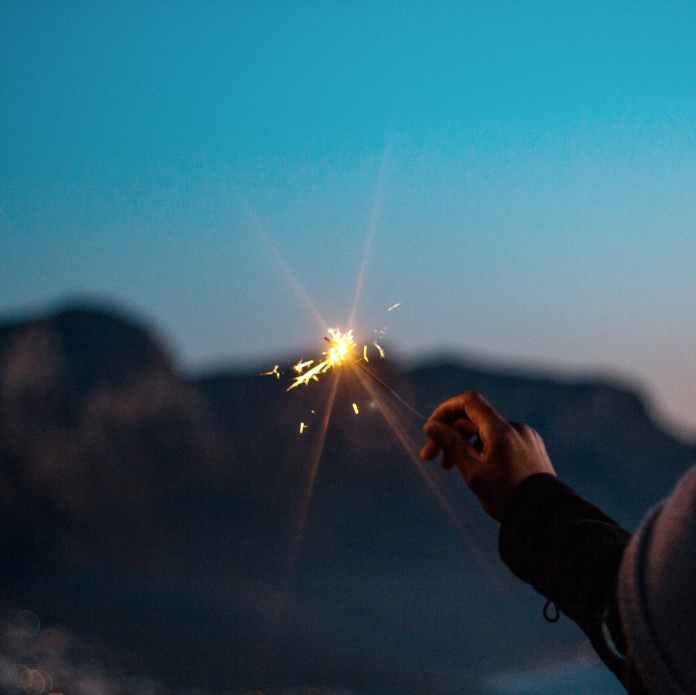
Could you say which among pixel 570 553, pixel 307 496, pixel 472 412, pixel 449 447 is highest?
pixel 472 412

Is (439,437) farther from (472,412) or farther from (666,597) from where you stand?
(666,597)

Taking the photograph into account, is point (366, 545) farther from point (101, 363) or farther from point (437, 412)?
point (437, 412)

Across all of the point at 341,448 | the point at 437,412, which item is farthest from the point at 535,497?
the point at 341,448

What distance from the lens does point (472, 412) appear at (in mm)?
2672

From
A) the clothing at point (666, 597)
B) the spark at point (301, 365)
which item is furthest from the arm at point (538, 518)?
the spark at point (301, 365)

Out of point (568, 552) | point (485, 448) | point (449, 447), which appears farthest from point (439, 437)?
point (568, 552)

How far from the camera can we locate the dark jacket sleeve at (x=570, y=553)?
2018 mm

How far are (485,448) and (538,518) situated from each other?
0.34 m

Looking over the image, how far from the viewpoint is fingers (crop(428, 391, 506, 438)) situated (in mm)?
2611

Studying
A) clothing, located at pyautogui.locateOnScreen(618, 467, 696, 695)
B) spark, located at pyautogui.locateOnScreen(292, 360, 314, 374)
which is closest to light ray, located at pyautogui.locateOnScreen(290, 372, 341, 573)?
spark, located at pyautogui.locateOnScreen(292, 360, 314, 374)

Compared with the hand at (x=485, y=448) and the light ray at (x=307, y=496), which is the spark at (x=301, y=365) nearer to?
the hand at (x=485, y=448)

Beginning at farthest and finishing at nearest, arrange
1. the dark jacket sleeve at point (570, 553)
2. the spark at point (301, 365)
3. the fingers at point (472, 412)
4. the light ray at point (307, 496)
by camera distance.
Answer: the light ray at point (307, 496)
the spark at point (301, 365)
the fingers at point (472, 412)
the dark jacket sleeve at point (570, 553)

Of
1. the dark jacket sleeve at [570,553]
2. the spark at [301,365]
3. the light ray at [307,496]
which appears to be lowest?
the light ray at [307,496]

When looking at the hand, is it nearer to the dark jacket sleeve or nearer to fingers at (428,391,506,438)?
fingers at (428,391,506,438)
